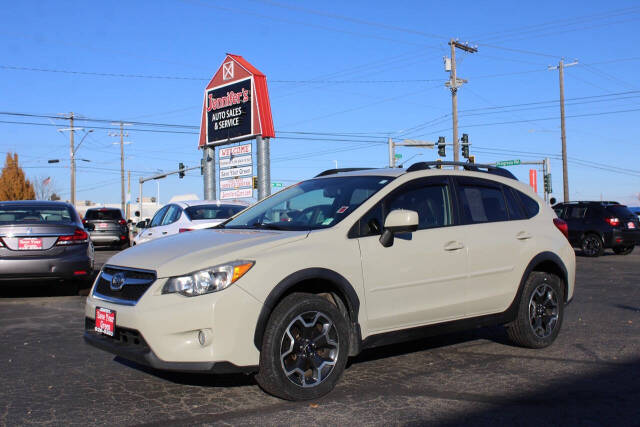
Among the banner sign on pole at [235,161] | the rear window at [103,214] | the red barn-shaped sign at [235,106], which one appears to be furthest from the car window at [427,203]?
the rear window at [103,214]

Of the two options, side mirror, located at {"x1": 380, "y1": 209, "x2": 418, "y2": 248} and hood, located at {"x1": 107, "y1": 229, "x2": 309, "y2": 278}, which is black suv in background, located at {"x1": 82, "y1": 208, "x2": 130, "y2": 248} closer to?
hood, located at {"x1": 107, "y1": 229, "x2": 309, "y2": 278}

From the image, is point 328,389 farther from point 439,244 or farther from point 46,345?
point 46,345

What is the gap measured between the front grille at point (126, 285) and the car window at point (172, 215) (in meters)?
7.48

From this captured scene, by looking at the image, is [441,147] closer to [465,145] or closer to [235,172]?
[465,145]

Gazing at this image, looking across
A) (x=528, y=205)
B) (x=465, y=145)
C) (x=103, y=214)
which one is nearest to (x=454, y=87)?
(x=465, y=145)

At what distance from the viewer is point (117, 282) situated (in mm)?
4695

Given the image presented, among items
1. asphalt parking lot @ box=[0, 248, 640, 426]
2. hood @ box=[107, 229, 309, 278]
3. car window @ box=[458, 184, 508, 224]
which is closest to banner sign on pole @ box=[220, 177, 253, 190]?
asphalt parking lot @ box=[0, 248, 640, 426]

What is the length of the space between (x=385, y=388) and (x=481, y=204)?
208 cm

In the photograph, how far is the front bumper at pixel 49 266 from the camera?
9469mm

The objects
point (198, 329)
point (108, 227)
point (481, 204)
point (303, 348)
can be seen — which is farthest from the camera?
point (108, 227)

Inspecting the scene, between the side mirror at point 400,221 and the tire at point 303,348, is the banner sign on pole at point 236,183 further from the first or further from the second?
the tire at point 303,348

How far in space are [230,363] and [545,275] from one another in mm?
3520

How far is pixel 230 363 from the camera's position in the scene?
422 centimetres

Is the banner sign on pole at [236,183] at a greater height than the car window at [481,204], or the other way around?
the banner sign on pole at [236,183]
